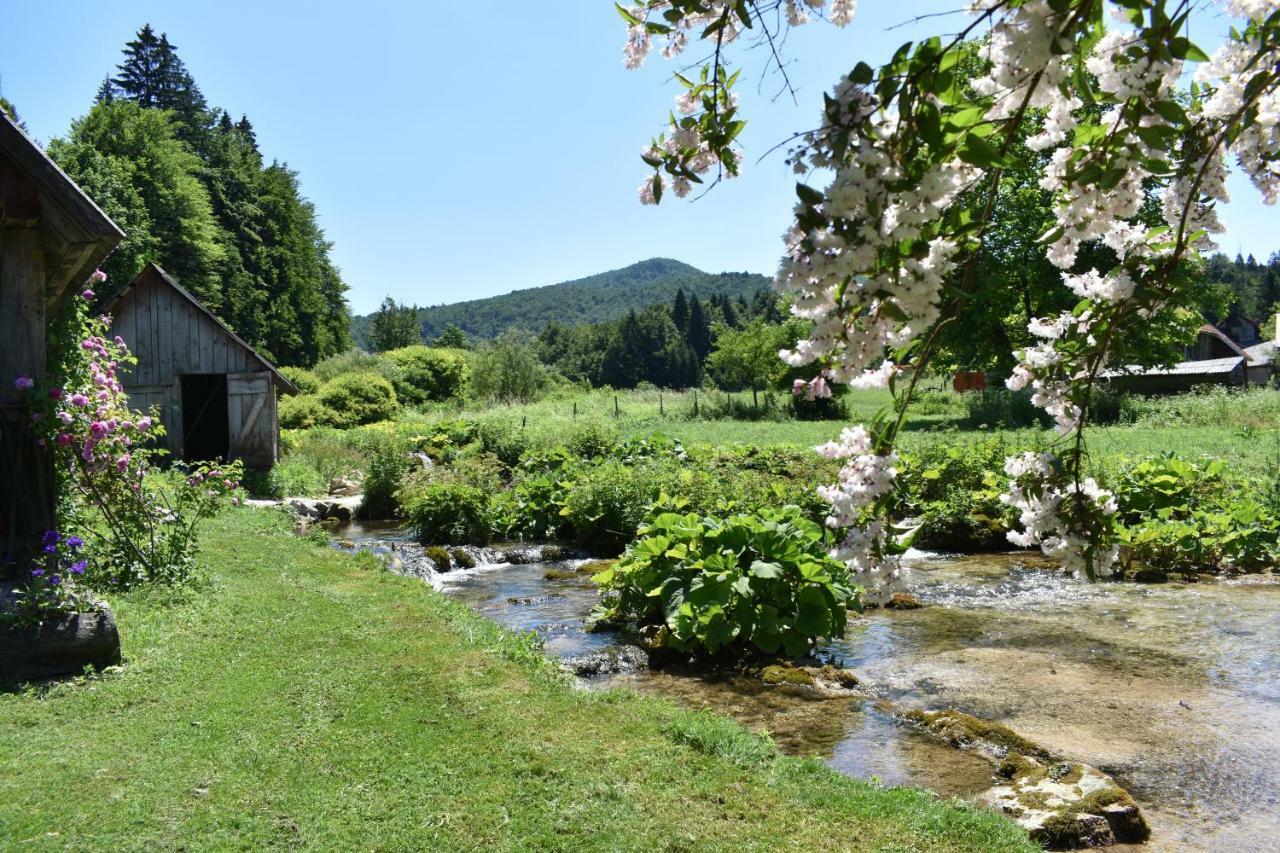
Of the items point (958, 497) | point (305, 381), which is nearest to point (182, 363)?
point (958, 497)

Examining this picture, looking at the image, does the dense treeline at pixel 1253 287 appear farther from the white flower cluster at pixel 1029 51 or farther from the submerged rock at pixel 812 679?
the white flower cluster at pixel 1029 51

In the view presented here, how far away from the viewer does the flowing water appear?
17.0 feet

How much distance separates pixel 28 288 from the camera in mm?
5973

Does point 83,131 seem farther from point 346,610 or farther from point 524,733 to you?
point 524,733

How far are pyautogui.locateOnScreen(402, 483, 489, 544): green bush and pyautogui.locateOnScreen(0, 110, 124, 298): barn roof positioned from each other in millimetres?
8503

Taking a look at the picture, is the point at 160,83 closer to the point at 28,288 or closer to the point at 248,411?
the point at 248,411

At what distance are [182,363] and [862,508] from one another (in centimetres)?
1826

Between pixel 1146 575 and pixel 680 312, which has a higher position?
pixel 680 312

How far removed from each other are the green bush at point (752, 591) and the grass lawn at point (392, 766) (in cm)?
139

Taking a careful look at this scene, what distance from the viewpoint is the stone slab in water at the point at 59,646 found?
548 centimetres

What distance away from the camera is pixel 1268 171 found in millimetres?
2457

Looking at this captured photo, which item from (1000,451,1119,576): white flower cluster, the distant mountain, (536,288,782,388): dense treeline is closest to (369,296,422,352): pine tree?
(536,288,782,388): dense treeline

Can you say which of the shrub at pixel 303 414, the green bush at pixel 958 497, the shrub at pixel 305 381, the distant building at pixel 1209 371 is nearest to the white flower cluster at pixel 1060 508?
the green bush at pixel 958 497

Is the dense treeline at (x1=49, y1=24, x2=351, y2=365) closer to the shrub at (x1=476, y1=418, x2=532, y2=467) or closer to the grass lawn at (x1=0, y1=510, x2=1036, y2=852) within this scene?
the shrub at (x1=476, y1=418, x2=532, y2=467)
